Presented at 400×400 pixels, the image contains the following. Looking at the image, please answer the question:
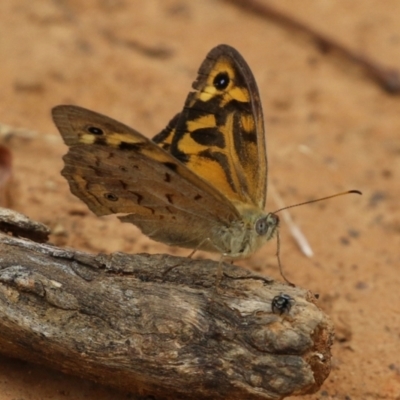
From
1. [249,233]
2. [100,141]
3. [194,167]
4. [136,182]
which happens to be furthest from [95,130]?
[249,233]

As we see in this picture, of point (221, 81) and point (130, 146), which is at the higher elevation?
point (221, 81)

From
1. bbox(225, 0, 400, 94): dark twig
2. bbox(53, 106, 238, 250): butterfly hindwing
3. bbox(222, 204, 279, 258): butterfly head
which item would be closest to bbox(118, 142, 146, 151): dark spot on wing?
bbox(53, 106, 238, 250): butterfly hindwing

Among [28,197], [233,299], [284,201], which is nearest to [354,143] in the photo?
[284,201]

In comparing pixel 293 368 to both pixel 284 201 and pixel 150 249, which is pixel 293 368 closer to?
pixel 150 249

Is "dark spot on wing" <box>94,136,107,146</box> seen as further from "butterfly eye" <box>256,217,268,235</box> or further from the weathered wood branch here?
"butterfly eye" <box>256,217,268,235</box>

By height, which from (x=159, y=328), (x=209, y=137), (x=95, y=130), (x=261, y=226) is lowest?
(x=159, y=328)

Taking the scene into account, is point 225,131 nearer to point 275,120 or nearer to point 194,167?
point 194,167
